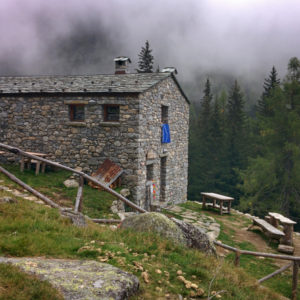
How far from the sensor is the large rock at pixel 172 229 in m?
5.58

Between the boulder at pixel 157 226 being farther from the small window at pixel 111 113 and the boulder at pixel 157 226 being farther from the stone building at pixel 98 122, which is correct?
the small window at pixel 111 113

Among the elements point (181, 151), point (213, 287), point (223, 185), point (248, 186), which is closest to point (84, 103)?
point (181, 151)

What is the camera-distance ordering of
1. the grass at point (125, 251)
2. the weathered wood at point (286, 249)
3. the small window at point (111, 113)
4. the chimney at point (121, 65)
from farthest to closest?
the chimney at point (121, 65) → the small window at point (111, 113) → the weathered wood at point (286, 249) → the grass at point (125, 251)

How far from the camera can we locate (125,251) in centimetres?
464

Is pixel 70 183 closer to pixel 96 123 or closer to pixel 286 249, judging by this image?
pixel 96 123

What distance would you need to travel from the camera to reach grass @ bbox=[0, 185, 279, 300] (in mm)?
4102

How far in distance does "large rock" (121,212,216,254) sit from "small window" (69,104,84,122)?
828cm

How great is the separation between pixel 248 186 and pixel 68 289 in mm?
22935

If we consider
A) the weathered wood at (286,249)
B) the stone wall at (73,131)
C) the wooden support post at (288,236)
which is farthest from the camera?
the stone wall at (73,131)

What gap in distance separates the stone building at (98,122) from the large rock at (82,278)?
8.41m

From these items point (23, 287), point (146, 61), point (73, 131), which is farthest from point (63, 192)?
point (146, 61)

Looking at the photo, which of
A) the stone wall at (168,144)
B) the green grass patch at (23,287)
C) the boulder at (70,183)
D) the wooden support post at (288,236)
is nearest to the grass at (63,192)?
the boulder at (70,183)

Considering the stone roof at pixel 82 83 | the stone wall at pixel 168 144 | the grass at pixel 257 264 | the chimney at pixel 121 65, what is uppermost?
the chimney at pixel 121 65

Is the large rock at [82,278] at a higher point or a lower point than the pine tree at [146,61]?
lower
